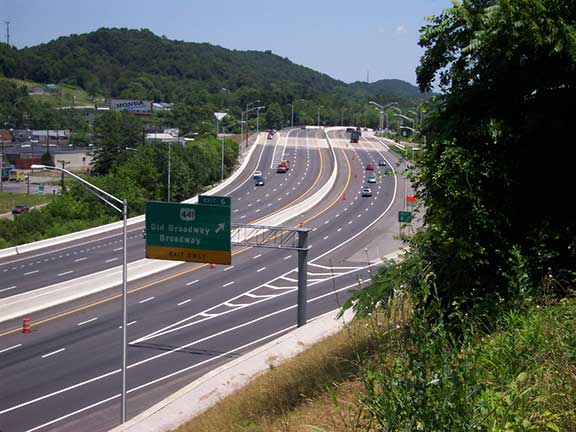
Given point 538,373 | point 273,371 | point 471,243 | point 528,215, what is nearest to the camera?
point 538,373

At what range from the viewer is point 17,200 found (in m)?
88.0

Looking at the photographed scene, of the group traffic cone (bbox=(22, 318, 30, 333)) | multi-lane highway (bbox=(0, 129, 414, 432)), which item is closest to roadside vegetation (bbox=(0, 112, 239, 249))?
multi-lane highway (bbox=(0, 129, 414, 432))

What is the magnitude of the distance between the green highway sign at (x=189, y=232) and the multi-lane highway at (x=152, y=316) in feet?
10.7

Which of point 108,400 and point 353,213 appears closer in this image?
point 108,400

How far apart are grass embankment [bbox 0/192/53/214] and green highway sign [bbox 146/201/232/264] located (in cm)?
5937

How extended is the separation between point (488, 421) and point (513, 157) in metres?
6.87

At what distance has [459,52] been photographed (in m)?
11.5

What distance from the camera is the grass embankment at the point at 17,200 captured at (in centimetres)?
8256

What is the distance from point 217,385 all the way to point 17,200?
7640 cm

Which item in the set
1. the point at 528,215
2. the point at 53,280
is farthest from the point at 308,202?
the point at 528,215

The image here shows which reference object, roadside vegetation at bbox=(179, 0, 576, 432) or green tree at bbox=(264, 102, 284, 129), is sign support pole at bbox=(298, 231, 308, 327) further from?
green tree at bbox=(264, 102, 284, 129)

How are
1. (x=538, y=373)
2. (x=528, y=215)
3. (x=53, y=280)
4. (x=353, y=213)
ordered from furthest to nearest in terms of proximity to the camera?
(x=353, y=213) → (x=53, y=280) → (x=528, y=215) → (x=538, y=373)

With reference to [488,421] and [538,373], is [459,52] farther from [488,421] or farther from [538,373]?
[488,421]

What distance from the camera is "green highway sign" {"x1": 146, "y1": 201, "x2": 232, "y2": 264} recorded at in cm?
2423
